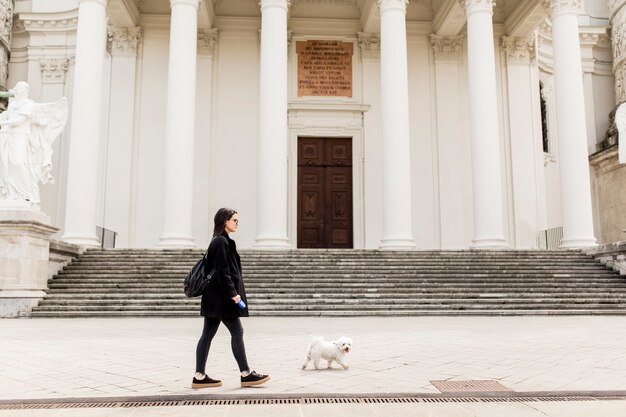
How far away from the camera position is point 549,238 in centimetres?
2331

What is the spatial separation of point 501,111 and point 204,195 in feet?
42.3

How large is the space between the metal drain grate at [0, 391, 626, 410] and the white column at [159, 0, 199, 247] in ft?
41.4

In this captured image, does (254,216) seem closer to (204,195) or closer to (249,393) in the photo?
(204,195)

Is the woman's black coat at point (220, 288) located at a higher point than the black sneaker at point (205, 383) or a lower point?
higher

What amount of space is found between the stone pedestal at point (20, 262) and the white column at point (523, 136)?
1761cm

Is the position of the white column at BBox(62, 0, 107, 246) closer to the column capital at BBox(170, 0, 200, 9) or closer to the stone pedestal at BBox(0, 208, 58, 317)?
the column capital at BBox(170, 0, 200, 9)

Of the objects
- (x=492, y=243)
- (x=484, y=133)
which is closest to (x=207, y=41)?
(x=484, y=133)

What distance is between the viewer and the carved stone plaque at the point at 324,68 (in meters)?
23.6

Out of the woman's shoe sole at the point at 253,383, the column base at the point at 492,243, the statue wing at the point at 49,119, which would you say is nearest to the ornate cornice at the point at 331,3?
the column base at the point at 492,243

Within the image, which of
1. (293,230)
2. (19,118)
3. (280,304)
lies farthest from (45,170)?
(293,230)

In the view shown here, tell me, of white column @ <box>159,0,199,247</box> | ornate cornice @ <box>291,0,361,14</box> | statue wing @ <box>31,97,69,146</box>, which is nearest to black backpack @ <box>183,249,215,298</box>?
statue wing @ <box>31,97,69,146</box>

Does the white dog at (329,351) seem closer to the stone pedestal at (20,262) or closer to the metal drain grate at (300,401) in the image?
the metal drain grate at (300,401)

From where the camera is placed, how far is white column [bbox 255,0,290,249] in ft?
56.7

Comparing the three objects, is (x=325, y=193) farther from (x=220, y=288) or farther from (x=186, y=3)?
(x=220, y=288)
